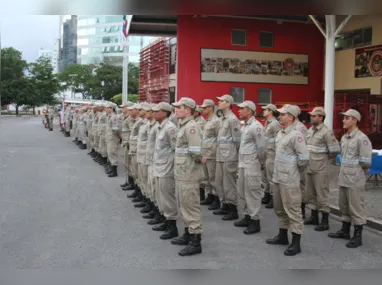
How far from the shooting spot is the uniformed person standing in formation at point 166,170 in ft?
19.8

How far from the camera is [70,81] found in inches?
2849

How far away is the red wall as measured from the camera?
19141 mm

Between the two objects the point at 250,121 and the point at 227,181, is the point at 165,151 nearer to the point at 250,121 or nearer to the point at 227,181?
the point at 250,121

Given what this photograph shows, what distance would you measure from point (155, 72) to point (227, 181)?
17086 mm

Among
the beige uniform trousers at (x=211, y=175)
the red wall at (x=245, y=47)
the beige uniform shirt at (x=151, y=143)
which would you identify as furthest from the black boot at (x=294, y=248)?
the red wall at (x=245, y=47)

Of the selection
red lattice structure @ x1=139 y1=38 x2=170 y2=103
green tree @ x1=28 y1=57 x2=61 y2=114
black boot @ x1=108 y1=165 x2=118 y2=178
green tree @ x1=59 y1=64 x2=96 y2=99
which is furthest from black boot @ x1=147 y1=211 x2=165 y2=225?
green tree @ x1=59 y1=64 x2=96 y2=99

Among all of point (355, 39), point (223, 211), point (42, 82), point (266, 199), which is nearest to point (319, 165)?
point (223, 211)

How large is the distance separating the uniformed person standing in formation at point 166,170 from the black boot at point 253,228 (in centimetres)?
107

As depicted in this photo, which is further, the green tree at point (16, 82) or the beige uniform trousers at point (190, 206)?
the green tree at point (16, 82)

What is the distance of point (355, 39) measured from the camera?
20.1 meters

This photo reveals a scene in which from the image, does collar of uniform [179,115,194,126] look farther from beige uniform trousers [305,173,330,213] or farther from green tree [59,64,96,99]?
green tree [59,64,96,99]

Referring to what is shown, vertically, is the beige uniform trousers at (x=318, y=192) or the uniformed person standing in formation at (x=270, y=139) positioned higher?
the uniformed person standing in formation at (x=270, y=139)

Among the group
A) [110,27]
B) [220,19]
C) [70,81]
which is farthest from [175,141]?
[110,27]

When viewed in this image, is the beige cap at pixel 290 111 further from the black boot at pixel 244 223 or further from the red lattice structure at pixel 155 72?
the red lattice structure at pixel 155 72
